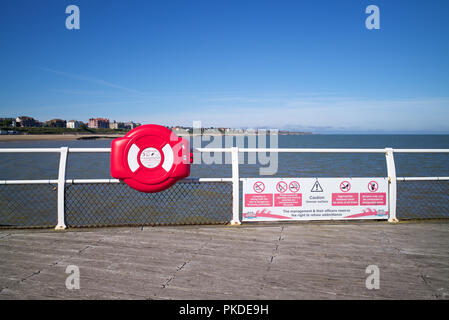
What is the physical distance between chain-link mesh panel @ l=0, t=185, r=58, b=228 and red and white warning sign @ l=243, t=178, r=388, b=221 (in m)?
6.76

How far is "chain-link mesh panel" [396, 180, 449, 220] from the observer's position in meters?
11.4

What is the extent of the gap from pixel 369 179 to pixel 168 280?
3.56 m

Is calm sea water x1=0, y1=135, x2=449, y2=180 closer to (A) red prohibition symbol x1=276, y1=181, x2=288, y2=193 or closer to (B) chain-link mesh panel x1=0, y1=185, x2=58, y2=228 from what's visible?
(B) chain-link mesh panel x1=0, y1=185, x2=58, y2=228

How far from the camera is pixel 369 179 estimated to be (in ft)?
17.2

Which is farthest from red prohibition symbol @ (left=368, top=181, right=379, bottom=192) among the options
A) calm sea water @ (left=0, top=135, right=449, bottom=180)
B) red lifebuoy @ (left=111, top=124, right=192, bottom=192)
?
calm sea water @ (left=0, top=135, right=449, bottom=180)

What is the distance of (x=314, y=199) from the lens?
5.15 metres

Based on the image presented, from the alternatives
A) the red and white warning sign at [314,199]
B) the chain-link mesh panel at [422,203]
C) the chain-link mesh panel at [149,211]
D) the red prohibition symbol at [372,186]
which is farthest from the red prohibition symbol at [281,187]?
the chain-link mesh panel at [422,203]

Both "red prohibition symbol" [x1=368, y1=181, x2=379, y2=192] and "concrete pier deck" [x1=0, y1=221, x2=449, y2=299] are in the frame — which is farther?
"red prohibition symbol" [x1=368, y1=181, x2=379, y2=192]

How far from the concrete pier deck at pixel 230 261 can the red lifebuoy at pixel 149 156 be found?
74cm

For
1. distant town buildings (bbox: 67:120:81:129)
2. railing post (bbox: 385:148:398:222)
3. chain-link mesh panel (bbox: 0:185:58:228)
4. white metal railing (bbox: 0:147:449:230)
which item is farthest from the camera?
distant town buildings (bbox: 67:120:81:129)

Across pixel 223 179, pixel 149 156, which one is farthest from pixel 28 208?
pixel 223 179

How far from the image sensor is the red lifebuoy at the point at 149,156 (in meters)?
4.45
